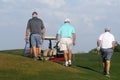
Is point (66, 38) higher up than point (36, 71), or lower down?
higher up

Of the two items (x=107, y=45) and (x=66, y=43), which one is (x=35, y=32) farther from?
(x=107, y=45)

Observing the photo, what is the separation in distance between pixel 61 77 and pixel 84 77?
4.39 feet

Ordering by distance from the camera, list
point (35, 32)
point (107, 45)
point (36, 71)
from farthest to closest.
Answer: point (107, 45), point (35, 32), point (36, 71)

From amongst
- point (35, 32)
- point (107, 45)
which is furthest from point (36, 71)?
point (107, 45)

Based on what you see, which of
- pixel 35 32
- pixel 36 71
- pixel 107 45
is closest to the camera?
pixel 36 71

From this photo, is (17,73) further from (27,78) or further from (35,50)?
(35,50)

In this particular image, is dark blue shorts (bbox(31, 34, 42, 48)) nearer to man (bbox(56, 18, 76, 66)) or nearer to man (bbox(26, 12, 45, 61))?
man (bbox(26, 12, 45, 61))

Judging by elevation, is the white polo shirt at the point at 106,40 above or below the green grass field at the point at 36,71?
above

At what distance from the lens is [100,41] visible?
23.2 meters


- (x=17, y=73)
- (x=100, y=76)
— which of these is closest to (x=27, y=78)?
(x=17, y=73)

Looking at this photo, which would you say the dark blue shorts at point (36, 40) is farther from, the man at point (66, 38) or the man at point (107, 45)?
the man at point (107, 45)

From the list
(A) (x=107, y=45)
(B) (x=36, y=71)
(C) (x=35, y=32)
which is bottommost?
(B) (x=36, y=71)

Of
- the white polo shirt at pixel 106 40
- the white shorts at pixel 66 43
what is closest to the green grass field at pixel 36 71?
the white polo shirt at pixel 106 40

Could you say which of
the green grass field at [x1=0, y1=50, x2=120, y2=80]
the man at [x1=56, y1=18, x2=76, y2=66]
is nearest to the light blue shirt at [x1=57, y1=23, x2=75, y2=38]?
the man at [x1=56, y1=18, x2=76, y2=66]
